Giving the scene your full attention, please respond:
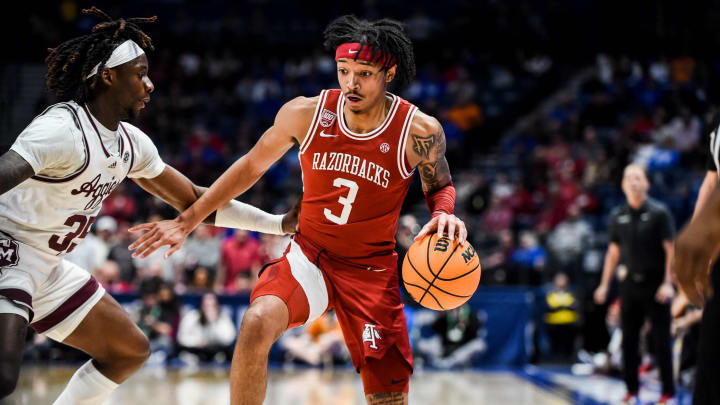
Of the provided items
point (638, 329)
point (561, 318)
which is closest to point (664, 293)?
point (638, 329)

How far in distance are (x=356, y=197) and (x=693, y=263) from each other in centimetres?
203

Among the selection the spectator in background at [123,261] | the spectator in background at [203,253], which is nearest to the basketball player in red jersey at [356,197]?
the spectator in background at [123,261]

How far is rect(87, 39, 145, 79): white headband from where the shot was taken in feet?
13.4

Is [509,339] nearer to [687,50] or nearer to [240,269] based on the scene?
[240,269]

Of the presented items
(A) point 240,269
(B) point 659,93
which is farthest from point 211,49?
(B) point 659,93

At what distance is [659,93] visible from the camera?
50.2ft

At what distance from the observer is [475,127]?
16125 mm

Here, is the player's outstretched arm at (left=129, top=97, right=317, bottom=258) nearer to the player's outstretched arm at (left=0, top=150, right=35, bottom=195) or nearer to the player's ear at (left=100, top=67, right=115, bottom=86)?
the player's ear at (left=100, top=67, right=115, bottom=86)

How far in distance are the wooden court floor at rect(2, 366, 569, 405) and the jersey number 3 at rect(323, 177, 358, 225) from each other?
3.72 meters

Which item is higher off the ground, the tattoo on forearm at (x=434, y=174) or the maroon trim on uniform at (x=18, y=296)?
the tattoo on forearm at (x=434, y=174)

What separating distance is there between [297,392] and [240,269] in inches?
129

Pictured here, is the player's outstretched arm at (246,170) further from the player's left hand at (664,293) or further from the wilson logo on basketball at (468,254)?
the player's left hand at (664,293)

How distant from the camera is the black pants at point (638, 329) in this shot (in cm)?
748

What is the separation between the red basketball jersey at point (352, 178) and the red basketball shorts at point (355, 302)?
4.2 inches
